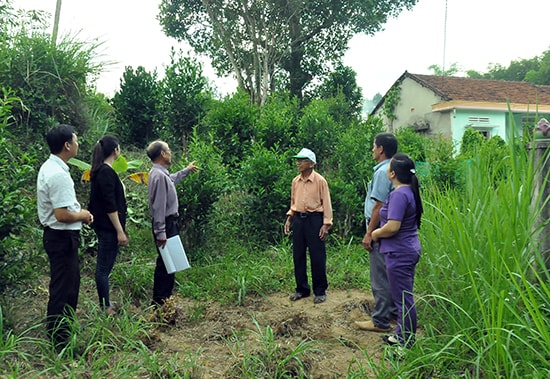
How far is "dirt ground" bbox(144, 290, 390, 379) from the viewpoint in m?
3.59

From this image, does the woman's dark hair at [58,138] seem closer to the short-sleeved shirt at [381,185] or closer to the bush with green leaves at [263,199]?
the short-sleeved shirt at [381,185]

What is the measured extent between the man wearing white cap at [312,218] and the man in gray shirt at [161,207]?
4.79ft

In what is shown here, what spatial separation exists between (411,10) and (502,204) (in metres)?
20.9

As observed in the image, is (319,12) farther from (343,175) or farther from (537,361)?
(537,361)

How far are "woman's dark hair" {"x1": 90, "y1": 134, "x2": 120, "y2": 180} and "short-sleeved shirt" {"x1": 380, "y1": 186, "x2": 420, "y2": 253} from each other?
2.55m

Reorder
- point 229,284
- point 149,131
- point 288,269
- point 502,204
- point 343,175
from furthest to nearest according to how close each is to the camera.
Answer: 1. point 149,131
2. point 343,175
3. point 288,269
4. point 229,284
5. point 502,204

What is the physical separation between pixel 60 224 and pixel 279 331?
6.84 ft

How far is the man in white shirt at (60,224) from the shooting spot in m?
3.54

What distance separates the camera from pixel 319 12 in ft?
66.9

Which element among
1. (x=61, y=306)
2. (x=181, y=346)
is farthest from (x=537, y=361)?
(x=61, y=306)

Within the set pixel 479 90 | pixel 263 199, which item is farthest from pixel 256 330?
pixel 479 90

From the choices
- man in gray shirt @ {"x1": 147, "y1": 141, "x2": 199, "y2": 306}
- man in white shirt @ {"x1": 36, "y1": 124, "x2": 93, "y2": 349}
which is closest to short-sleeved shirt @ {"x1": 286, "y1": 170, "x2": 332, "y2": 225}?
man in gray shirt @ {"x1": 147, "y1": 141, "x2": 199, "y2": 306}

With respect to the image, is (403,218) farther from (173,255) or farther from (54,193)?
(54,193)

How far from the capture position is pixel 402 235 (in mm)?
3652
